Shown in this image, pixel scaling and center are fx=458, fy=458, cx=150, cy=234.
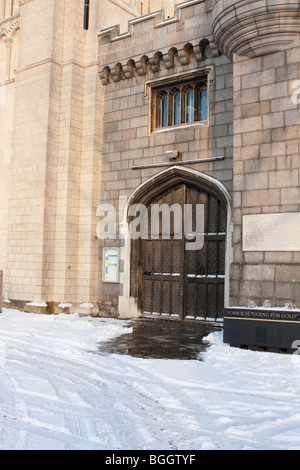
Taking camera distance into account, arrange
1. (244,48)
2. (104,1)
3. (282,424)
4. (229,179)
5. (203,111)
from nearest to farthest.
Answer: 1. (282,424)
2. (244,48)
3. (229,179)
4. (203,111)
5. (104,1)

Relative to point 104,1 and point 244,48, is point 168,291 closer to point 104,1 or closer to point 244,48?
point 244,48

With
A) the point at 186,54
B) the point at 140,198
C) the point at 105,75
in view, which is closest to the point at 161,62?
the point at 186,54

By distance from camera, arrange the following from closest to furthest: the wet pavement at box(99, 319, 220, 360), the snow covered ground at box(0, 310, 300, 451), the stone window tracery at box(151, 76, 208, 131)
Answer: the snow covered ground at box(0, 310, 300, 451)
the wet pavement at box(99, 319, 220, 360)
the stone window tracery at box(151, 76, 208, 131)

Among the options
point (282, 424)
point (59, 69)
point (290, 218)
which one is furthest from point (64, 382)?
point (59, 69)

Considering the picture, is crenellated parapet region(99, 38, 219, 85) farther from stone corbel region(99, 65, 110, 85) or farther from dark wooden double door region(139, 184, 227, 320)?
dark wooden double door region(139, 184, 227, 320)

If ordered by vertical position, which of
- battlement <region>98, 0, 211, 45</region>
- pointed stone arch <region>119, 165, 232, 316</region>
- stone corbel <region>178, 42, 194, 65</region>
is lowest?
pointed stone arch <region>119, 165, 232, 316</region>

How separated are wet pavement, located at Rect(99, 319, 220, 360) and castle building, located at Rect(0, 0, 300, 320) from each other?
81 centimetres

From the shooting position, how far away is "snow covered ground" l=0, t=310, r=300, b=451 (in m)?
3.82

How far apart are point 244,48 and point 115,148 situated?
15.7 feet

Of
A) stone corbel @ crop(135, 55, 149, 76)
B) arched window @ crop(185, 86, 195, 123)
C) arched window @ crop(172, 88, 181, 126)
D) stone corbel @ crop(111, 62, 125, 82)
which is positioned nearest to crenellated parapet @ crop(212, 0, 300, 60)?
arched window @ crop(185, 86, 195, 123)

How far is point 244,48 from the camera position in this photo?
28.5 feet

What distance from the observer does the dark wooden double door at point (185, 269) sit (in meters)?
10.8

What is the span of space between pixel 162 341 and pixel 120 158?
18.5 ft

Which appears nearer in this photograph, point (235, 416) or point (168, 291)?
point (235, 416)
